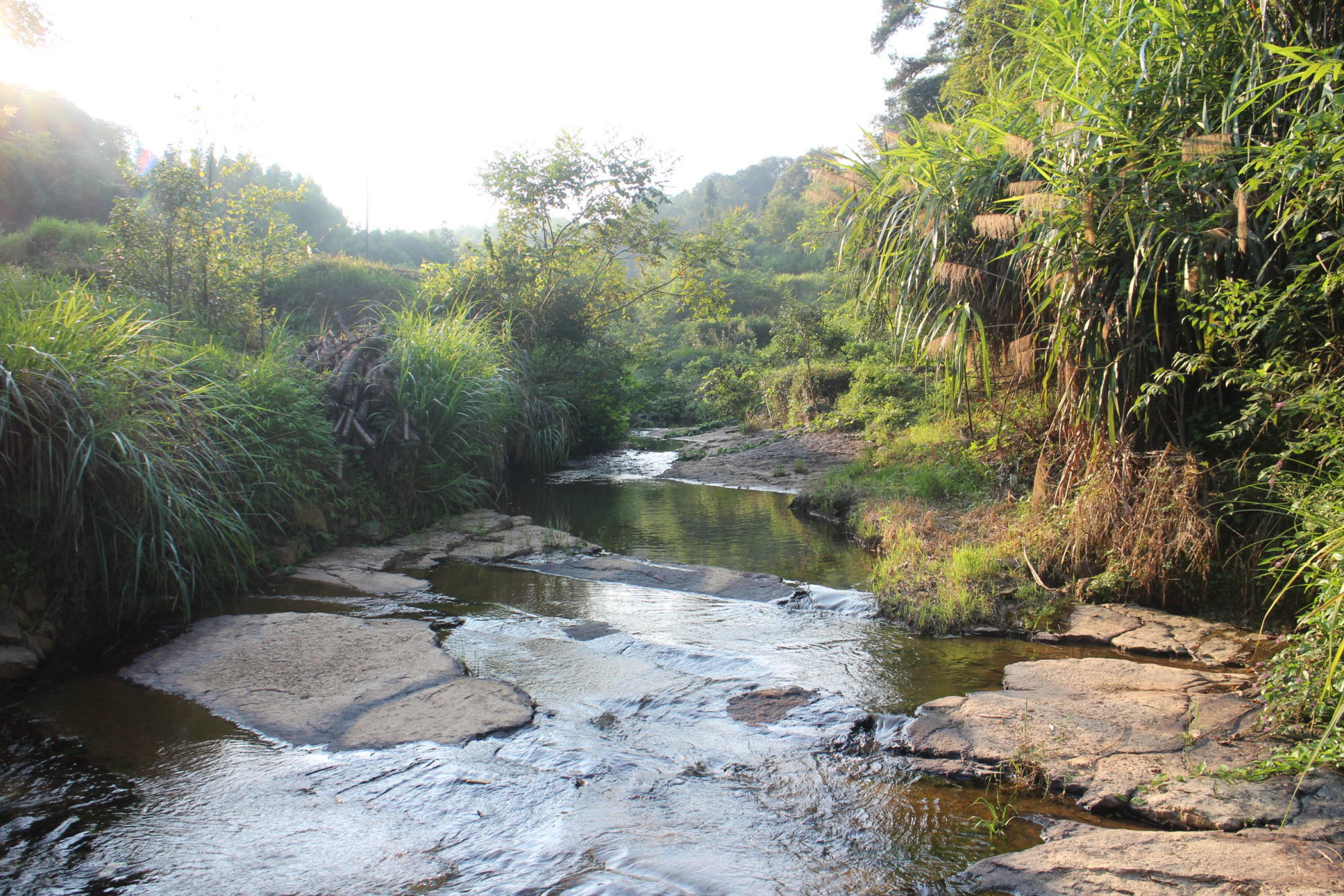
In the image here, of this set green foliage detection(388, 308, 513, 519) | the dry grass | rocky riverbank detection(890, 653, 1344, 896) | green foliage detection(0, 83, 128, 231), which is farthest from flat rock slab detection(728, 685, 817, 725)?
green foliage detection(0, 83, 128, 231)

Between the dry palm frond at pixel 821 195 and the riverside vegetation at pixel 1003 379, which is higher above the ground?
the dry palm frond at pixel 821 195

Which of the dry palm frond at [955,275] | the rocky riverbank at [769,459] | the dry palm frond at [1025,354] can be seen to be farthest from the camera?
the rocky riverbank at [769,459]

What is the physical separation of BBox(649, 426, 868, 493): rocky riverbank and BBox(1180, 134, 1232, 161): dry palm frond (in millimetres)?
6927

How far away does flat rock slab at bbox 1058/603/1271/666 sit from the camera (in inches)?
167

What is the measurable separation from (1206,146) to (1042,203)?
0.89m

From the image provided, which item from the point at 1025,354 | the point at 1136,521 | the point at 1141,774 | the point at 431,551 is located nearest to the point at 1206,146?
the point at 1025,354

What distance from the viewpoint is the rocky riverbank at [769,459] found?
38.2 feet

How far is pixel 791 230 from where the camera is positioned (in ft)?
160

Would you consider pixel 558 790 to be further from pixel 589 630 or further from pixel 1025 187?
pixel 1025 187

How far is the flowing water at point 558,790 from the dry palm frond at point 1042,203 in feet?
9.32

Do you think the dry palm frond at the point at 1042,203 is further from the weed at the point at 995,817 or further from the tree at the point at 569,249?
the tree at the point at 569,249

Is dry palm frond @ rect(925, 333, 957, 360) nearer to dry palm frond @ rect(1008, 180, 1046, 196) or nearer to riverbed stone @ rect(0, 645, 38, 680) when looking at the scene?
dry palm frond @ rect(1008, 180, 1046, 196)

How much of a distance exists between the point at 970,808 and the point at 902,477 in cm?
608

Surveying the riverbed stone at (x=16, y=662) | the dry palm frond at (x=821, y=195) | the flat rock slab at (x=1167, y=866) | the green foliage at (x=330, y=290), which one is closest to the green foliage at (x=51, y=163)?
the green foliage at (x=330, y=290)
